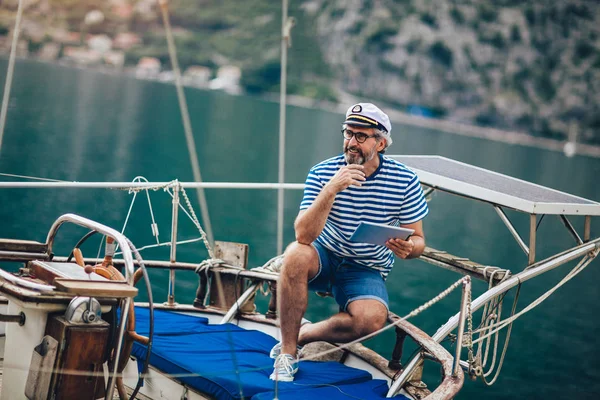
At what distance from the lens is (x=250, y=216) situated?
28.0 m

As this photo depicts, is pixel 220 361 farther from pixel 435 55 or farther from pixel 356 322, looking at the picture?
pixel 435 55

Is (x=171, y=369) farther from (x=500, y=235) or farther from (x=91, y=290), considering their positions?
(x=500, y=235)

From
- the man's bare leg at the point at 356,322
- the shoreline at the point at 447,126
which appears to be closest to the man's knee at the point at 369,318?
the man's bare leg at the point at 356,322

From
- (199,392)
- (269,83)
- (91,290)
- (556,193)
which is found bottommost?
(199,392)

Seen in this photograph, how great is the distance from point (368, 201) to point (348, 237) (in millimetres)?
232

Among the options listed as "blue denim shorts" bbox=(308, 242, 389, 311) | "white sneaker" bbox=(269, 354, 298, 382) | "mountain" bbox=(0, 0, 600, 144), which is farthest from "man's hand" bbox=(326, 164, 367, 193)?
"mountain" bbox=(0, 0, 600, 144)

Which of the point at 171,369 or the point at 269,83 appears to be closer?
the point at 171,369

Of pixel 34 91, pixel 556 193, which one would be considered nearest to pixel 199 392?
pixel 556 193

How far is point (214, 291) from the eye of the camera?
18.1 ft

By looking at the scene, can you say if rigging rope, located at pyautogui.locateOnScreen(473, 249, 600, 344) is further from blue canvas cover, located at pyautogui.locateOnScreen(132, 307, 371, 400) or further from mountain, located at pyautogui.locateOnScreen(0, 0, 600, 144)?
mountain, located at pyautogui.locateOnScreen(0, 0, 600, 144)

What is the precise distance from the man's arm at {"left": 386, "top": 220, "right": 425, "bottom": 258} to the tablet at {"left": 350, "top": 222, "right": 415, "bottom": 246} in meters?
0.08

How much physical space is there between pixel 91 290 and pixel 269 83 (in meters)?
153

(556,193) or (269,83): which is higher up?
(269,83)

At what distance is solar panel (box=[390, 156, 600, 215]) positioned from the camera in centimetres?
509
